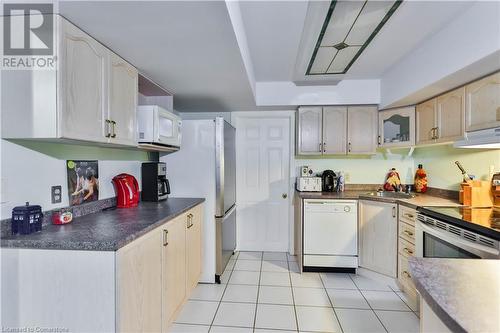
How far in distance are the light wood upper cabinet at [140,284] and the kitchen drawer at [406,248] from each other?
219cm

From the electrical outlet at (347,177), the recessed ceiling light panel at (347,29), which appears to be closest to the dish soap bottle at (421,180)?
the electrical outlet at (347,177)

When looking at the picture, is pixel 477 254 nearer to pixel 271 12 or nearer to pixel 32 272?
pixel 271 12

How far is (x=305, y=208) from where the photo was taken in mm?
2924

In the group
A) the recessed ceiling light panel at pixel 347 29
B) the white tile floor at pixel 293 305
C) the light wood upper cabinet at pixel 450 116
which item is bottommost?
the white tile floor at pixel 293 305

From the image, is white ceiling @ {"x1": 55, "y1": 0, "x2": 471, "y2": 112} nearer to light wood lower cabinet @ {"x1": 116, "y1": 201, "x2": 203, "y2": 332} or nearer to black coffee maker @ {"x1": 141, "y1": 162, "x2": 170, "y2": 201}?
black coffee maker @ {"x1": 141, "y1": 162, "x2": 170, "y2": 201}

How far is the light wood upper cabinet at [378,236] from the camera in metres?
2.58

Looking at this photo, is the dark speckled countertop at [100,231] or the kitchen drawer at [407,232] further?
the kitchen drawer at [407,232]

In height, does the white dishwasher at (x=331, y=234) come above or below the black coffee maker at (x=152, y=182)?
below

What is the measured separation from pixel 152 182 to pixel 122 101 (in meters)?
0.95

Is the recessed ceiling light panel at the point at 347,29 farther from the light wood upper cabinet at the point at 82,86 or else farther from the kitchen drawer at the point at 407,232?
the kitchen drawer at the point at 407,232

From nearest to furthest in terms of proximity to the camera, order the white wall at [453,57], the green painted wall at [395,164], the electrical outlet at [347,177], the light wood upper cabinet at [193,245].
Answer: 1. the white wall at [453,57]
2. the light wood upper cabinet at [193,245]
3. the green painted wall at [395,164]
4. the electrical outlet at [347,177]

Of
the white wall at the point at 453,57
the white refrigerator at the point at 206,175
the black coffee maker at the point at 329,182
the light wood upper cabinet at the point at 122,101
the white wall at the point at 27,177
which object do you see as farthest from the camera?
the black coffee maker at the point at 329,182

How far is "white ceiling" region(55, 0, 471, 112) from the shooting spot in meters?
1.29

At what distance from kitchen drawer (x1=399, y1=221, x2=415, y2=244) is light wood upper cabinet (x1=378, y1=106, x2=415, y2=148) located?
1002 mm
